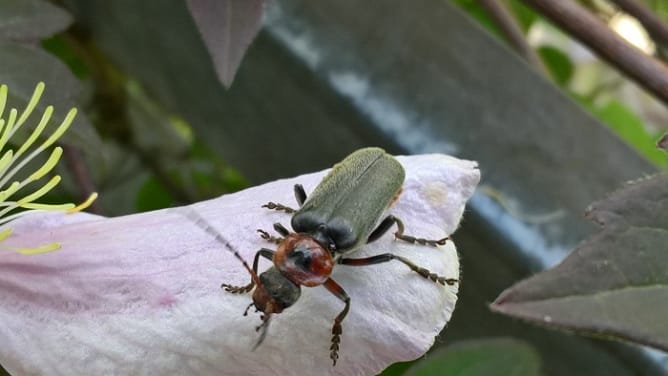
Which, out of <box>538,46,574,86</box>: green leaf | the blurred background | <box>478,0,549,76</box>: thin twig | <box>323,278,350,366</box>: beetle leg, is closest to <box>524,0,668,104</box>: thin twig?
the blurred background

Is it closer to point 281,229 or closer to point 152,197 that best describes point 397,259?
point 281,229

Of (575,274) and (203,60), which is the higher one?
(575,274)

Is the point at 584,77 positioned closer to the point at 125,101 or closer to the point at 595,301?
the point at 125,101

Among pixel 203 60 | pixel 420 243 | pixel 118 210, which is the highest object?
pixel 420 243

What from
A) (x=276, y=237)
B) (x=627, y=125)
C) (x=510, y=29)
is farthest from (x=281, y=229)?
(x=627, y=125)

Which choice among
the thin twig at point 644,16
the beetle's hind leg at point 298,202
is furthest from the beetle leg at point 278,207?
the thin twig at point 644,16

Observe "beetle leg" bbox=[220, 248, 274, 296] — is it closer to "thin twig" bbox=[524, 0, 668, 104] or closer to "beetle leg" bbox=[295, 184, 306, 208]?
"beetle leg" bbox=[295, 184, 306, 208]

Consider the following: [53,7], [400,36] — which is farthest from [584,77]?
[53,7]
